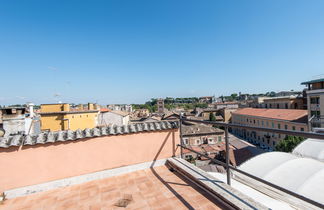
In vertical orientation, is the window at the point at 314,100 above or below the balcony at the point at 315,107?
above

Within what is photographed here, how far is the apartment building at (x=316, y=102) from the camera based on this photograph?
17500 millimetres

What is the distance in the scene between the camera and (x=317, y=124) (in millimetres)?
18453

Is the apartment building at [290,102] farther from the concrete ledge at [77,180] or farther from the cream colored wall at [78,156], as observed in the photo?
the concrete ledge at [77,180]

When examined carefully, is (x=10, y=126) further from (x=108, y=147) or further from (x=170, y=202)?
(x=170, y=202)

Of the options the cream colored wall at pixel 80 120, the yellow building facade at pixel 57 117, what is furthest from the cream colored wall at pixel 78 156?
the cream colored wall at pixel 80 120

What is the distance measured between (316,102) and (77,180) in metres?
25.3

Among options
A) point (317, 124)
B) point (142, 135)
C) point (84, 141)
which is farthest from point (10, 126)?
point (317, 124)

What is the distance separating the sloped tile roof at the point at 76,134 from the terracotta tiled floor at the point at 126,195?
80 cm

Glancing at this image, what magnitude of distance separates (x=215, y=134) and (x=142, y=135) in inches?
920

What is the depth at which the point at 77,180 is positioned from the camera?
264 cm

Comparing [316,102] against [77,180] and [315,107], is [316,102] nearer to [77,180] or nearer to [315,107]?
[315,107]

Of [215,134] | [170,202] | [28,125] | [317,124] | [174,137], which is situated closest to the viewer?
[170,202]

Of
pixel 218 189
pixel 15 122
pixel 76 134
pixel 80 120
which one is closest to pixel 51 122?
pixel 80 120

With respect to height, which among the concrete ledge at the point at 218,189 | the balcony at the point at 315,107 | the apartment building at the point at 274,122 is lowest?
the apartment building at the point at 274,122
